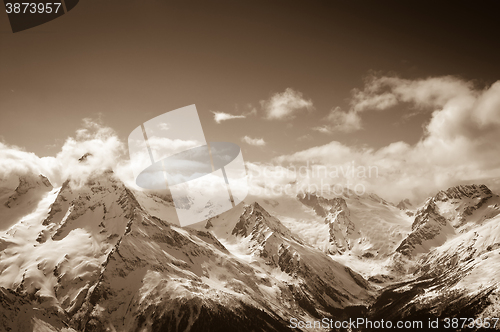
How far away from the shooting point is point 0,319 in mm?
157750

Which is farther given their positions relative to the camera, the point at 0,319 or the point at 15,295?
the point at 15,295

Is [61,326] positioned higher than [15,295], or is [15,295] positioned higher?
[15,295]

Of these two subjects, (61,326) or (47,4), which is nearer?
(47,4)

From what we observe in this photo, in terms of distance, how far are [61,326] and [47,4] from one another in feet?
566

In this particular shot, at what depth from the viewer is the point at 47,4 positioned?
7144cm

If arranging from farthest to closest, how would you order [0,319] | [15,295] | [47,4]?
[15,295]
[0,319]
[47,4]

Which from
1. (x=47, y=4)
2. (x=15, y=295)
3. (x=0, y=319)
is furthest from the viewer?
(x=15, y=295)

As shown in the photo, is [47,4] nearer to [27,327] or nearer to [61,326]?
[27,327]

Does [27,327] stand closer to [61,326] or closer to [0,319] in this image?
[0,319]

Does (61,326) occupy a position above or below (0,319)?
below

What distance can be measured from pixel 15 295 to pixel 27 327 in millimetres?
22672

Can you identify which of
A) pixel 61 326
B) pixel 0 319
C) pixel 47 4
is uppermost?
pixel 47 4

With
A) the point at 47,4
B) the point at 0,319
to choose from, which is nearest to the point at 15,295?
the point at 0,319

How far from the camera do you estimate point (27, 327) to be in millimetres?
160750
